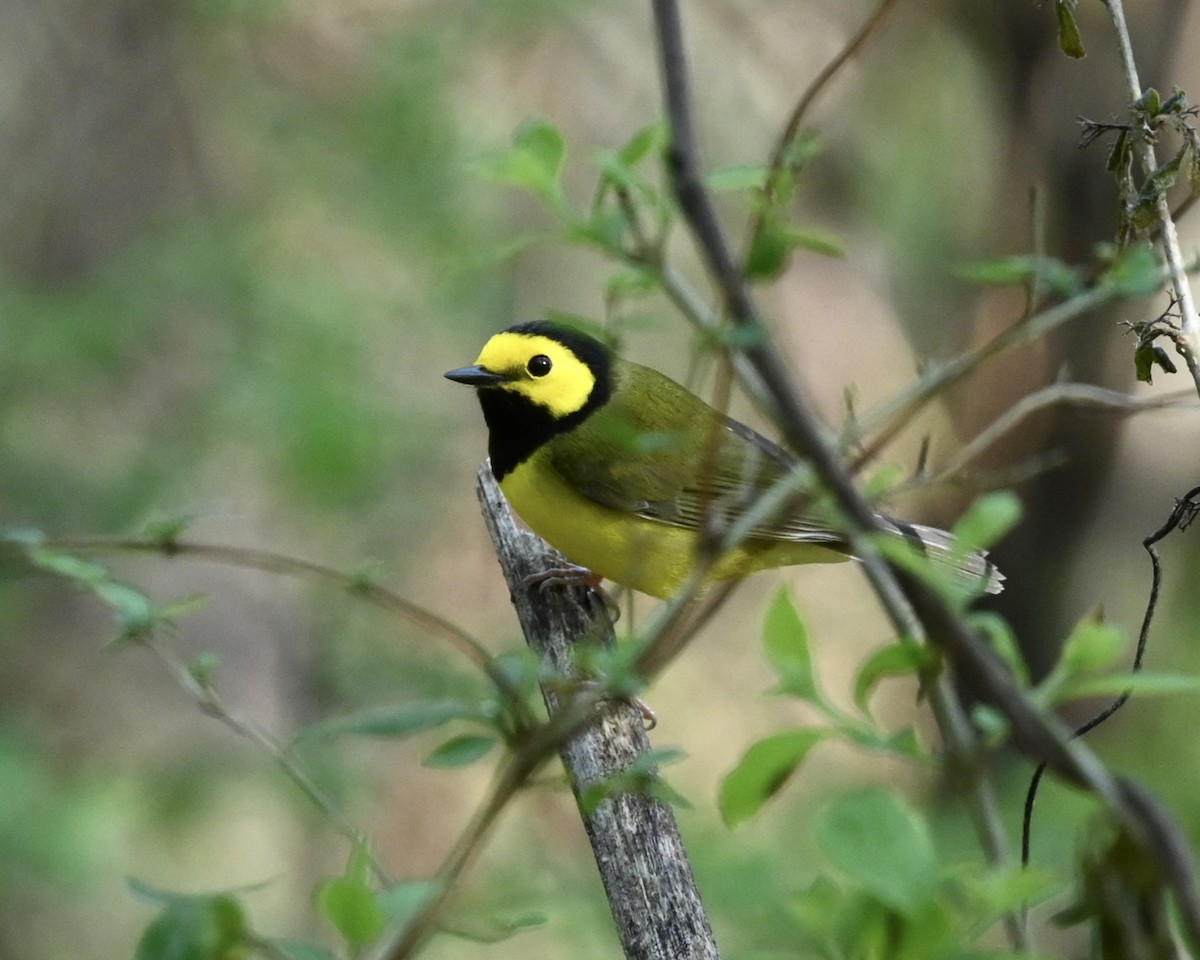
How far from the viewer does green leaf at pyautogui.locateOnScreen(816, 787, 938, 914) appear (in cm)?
73

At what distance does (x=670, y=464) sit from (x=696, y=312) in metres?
2.84

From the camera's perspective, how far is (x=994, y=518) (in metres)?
0.86

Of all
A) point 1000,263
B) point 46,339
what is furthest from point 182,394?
point 1000,263

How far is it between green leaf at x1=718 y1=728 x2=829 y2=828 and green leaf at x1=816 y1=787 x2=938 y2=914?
56 mm

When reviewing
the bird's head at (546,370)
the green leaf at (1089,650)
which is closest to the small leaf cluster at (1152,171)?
the green leaf at (1089,650)

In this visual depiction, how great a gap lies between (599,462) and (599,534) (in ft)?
0.92

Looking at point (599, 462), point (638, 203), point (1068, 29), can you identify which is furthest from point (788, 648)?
point (599, 462)

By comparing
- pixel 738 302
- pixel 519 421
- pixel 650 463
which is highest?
pixel 519 421

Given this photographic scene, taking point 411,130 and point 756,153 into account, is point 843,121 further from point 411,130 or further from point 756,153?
point 411,130

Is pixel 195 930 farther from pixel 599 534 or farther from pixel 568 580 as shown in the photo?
pixel 599 534

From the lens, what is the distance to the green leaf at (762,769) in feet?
2.67

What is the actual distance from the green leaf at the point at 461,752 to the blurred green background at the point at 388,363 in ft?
10.5

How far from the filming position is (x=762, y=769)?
0.82 metres

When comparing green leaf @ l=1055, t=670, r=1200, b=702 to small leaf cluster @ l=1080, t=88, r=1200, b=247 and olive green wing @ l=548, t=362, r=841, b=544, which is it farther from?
olive green wing @ l=548, t=362, r=841, b=544
